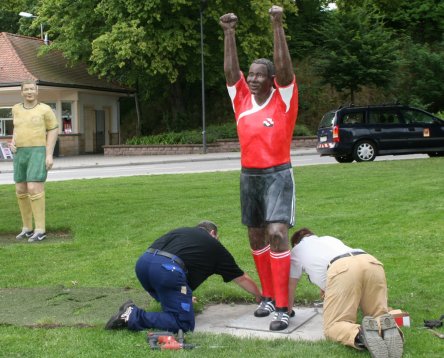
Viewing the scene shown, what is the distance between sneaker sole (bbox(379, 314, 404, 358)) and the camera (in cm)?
448

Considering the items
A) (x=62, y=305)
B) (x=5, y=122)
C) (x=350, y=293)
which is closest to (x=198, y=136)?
(x=5, y=122)

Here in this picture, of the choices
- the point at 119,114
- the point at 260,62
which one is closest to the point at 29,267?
the point at 260,62

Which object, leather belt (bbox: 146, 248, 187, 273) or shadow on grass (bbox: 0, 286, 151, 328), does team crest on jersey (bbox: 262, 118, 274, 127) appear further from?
shadow on grass (bbox: 0, 286, 151, 328)

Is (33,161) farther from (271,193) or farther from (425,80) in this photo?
(425,80)

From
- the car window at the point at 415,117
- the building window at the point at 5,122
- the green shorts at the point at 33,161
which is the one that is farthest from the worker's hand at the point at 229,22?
the building window at the point at 5,122

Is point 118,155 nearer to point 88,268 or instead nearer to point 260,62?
point 88,268

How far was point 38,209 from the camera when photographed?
31.4ft

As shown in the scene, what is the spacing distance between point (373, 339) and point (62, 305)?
2931 millimetres

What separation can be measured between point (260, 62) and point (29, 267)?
3.88 meters

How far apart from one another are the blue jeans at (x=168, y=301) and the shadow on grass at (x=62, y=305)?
0.45m

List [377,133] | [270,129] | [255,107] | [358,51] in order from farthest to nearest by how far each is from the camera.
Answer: [358,51] < [377,133] < [255,107] < [270,129]

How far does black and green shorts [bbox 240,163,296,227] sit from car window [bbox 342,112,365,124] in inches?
663

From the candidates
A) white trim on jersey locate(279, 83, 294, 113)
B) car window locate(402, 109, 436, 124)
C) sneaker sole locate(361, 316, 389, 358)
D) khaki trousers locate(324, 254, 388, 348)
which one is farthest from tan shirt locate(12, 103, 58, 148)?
car window locate(402, 109, 436, 124)

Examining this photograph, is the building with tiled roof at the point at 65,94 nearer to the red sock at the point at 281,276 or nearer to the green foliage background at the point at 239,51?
the green foliage background at the point at 239,51
